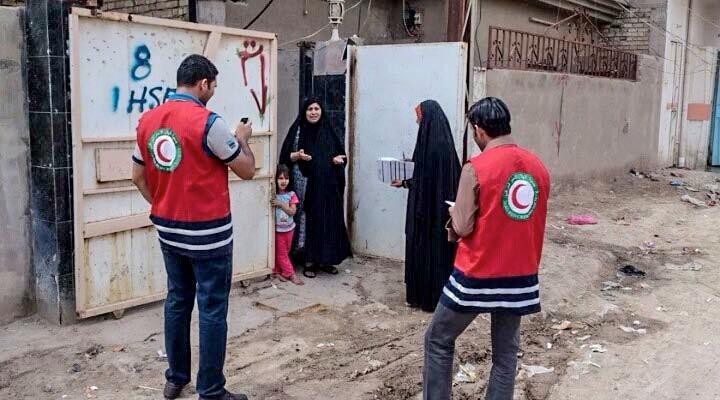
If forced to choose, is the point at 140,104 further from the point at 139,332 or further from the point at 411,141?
the point at 411,141

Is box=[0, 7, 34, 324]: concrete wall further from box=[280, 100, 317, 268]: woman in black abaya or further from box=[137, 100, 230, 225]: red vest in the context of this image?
box=[280, 100, 317, 268]: woman in black abaya

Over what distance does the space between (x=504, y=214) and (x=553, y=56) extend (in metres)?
8.84

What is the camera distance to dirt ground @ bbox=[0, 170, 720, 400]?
156 inches

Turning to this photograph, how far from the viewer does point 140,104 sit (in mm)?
4766

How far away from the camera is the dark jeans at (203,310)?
3.39 metres

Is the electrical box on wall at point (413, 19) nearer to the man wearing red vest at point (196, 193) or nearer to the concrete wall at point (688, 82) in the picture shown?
the concrete wall at point (688, 82)

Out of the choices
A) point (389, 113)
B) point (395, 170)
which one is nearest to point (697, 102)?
point (389, 113)

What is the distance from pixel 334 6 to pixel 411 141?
1.92 m

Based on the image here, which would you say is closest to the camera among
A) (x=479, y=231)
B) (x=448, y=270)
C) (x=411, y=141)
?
(x=479, y=231)

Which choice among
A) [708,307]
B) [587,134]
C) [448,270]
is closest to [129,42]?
[448,270]

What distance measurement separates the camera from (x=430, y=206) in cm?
530

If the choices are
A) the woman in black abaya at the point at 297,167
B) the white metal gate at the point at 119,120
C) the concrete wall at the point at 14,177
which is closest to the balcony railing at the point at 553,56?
the woman in black abaya at the point at 297,167

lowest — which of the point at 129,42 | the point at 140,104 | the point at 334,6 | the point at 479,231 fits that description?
the point at 479,231

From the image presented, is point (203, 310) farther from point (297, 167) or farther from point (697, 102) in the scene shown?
point (697, 102)
